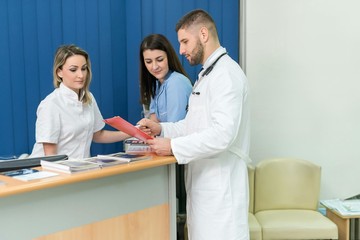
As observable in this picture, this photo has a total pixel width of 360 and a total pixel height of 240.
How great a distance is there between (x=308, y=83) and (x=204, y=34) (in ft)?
5.17

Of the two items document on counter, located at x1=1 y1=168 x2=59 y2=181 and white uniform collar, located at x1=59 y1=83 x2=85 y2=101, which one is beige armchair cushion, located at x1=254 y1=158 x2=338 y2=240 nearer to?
white uniform collar, located at x1=59 y1=83 x2=85 y2=101

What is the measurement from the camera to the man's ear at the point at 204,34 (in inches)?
77.4

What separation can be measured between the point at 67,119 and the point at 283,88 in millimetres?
1832

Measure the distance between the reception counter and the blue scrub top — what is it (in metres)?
0.51

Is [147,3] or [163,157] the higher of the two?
[147,3]

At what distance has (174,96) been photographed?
2.41 metres

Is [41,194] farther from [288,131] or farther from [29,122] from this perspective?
[288,131]

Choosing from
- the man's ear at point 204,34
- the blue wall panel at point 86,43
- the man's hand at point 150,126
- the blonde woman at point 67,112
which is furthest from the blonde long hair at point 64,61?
the man's ear at point 204,34

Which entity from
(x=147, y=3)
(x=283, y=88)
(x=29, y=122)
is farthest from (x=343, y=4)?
(x=29, y=122)

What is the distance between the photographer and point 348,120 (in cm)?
322

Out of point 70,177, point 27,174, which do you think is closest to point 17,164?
point 27,174

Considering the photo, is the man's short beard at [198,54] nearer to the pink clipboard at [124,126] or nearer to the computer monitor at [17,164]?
the pink clipboard at [124,126]

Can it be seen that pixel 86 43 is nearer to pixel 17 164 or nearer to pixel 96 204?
pixel 17 164

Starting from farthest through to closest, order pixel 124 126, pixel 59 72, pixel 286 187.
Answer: pixel 286 187
pixel 59 72
pixel 124 126
